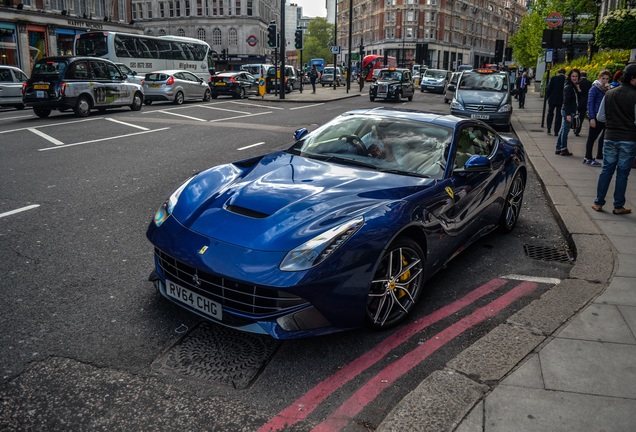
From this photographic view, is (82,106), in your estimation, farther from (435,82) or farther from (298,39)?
Result: (435,82)

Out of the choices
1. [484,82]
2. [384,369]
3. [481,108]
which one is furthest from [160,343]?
[484,82]

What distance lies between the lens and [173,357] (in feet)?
10.9

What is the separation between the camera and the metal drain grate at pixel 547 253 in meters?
5.47

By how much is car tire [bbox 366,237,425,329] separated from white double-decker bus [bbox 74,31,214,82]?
3003cm

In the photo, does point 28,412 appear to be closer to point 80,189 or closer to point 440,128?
point 440,128

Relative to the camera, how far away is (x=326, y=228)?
3.37 m

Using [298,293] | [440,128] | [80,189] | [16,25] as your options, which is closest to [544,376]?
[298,293]

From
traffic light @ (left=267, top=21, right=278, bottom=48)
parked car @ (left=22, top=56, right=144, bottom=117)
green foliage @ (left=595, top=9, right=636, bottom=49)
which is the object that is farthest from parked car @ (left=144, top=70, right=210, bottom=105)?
green foliage @ (left=595, top=9, right=636, bottom=49)

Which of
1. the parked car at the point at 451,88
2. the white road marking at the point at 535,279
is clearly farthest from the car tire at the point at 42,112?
the white road marking at the point at 535,279

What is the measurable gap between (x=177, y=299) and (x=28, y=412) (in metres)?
1.07

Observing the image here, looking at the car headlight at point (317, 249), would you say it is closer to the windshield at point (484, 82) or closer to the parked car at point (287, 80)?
the windshield at point (484, 82)

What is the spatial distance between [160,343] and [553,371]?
2358 millimetres

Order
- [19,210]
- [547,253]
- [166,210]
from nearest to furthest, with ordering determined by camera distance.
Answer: [166,210], [547,253], [19,210]

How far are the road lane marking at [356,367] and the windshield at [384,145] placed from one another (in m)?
1.04
